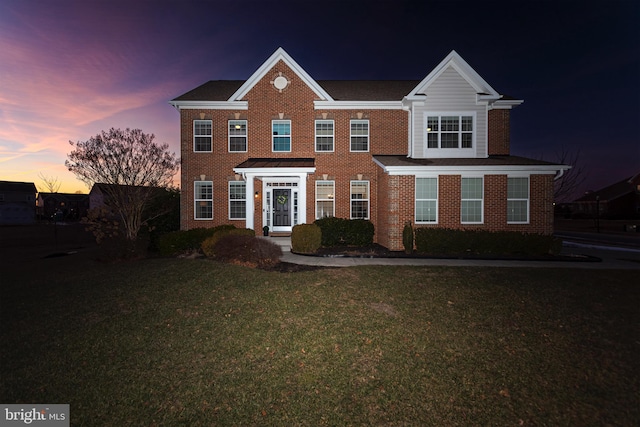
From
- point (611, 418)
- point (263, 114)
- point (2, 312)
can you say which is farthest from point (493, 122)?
point (2, 312)

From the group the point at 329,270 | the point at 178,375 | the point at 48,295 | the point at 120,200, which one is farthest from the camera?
the point at 120,200

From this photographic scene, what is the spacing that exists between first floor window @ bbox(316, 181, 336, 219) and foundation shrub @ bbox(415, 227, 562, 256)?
557 centimetres

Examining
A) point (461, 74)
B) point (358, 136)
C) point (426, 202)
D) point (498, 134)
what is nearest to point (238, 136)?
point (358, 136)

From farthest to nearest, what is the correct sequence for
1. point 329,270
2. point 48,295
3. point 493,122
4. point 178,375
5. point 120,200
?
point 493,122 → point 120,200 → point 329,270 → point 48,295 → point 178,375

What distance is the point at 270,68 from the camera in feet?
53.2

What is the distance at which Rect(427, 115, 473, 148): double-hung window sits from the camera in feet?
50.9

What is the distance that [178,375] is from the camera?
4305 millimetres

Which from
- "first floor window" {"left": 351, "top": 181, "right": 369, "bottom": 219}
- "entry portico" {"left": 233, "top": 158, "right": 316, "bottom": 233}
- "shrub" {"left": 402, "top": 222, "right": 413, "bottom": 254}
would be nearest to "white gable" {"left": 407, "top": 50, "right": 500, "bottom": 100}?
"first floor window" {"left": 351, "top": 181, "right": 369, "bottom": 219}

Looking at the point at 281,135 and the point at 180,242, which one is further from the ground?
the point at 281,135

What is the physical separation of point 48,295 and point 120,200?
271 inches

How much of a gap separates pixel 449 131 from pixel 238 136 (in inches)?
445

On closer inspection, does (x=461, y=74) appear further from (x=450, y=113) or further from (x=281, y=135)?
(x=281, y=135)

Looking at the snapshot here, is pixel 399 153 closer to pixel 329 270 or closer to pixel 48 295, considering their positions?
pixel 329 270

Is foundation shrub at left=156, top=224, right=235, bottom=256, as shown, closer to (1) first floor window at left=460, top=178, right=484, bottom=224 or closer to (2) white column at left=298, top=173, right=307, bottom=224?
(2) white column at left=298, top=173, right=307, bottom=224
